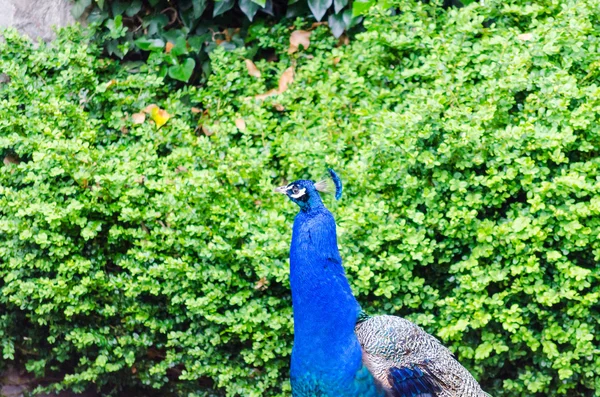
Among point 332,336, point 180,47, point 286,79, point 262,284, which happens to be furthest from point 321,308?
point 180,47

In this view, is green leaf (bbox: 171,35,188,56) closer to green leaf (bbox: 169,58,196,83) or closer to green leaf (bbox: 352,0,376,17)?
green leaf (bbox: 169,58,196,83)

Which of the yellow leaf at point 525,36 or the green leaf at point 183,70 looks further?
the green leaf at point 183,70

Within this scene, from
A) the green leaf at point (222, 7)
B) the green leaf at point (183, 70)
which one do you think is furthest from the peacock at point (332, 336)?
the green leaf at point (222, 7)

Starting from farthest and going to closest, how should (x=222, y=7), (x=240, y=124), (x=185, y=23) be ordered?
(x=185, y=23), (x=222, y=7), (x=240, y=124)

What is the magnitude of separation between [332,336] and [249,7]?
114 inches

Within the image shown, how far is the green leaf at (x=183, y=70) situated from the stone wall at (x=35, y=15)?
2.19ft

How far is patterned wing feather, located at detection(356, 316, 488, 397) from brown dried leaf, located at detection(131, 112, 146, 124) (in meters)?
2.23

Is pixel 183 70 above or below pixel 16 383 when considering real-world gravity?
above

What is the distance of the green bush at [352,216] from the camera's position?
12.1ft

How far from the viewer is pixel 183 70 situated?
5.30 meters

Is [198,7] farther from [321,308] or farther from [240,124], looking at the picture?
[321,308]

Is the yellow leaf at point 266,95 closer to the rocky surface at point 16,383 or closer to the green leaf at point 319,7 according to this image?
the green leaf at point 319,7

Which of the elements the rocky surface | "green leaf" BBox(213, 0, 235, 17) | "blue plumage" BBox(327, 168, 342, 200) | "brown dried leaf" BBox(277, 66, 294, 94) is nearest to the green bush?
the rocky surface

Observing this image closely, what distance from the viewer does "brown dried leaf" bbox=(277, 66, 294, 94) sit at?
16.9 ft
